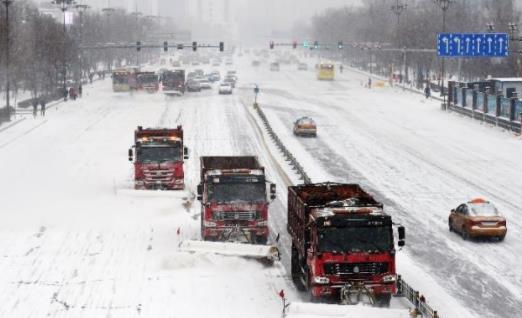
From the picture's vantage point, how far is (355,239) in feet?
74.2

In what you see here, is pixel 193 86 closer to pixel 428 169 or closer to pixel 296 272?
pixel 428 169

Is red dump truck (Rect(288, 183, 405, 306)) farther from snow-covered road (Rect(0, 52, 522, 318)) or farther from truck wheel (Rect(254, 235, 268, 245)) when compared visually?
truck wheel (Rect(254, 235, 268, 245))

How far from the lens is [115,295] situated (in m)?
25.4

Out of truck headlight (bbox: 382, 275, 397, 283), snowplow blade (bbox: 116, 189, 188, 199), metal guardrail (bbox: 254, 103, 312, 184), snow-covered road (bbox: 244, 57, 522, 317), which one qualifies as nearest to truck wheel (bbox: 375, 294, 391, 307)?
truck headlight (bbox: 382, 275, 397, 283)

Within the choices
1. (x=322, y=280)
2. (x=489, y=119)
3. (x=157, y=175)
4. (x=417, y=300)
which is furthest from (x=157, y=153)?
(x=489, y=119)

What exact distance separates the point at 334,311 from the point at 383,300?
1.79 metres

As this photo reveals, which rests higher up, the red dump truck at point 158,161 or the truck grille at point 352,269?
the red dump truck at point 158,161

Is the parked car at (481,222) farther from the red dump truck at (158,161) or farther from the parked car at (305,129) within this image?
the parked car at (305,129)

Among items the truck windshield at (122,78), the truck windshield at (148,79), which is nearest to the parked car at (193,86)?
the truck windshield at (148,79)

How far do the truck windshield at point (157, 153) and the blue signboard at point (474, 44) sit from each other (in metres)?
51.0

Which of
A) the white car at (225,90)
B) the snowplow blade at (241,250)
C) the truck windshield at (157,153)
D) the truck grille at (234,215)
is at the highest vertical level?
the white car at (225,90)

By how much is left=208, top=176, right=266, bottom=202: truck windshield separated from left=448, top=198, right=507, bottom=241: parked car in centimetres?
848

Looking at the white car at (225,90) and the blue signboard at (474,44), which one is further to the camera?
the white car at (225,90)

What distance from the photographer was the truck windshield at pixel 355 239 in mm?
22562
